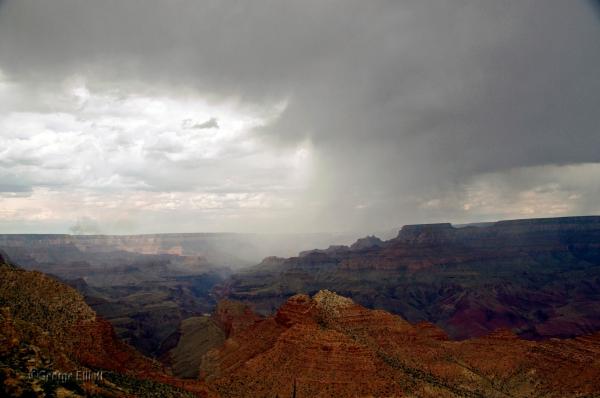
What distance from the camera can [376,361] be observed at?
73750 millimetres

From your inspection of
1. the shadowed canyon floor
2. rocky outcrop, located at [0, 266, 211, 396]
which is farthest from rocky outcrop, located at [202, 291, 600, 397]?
rocky outcrop, located at [0, 266, 211, 396]

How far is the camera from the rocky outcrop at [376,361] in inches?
2736

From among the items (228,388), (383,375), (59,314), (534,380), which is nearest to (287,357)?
(228,388)

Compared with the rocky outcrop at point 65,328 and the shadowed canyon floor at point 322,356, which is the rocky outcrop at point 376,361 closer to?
the shadowed canyon floor at point 322,356

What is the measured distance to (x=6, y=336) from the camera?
4022cm

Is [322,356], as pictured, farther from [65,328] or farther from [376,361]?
[65,328]

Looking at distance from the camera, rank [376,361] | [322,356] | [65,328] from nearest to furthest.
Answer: [65,328], [322,356], [376,361]

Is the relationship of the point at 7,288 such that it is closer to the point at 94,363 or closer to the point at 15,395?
the point at 94,363

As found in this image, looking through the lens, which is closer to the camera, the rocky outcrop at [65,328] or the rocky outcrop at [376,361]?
the rocky outcrop at [65,328]

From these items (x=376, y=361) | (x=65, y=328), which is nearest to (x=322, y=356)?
(x=376, y=361)

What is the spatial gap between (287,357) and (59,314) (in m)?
36.8

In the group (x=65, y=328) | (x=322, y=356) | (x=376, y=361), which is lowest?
(x=376, y=361)

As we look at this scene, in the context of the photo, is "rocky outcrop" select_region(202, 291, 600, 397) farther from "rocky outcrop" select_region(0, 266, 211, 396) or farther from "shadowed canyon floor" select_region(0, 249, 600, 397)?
"rocky outcrop" select_region(0, 266, 211, 396)

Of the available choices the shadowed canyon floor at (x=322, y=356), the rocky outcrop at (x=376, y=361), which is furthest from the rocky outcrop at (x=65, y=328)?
the rocky outcrop at (x=376, y=361)
